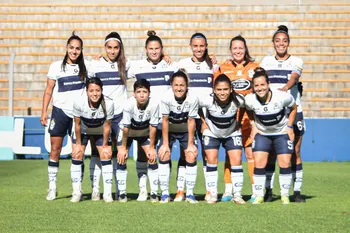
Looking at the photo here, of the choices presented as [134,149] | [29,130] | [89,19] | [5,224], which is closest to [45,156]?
[29,130]

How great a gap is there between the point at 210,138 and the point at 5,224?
291 centimetres

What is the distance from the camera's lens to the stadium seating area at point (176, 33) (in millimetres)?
22328

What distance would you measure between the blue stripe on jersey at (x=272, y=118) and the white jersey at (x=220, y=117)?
0.29 metres

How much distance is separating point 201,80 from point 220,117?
0.64 m

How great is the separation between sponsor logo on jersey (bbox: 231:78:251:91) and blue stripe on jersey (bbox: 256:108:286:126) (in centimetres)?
52

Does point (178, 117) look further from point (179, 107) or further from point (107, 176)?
point (107, 176)

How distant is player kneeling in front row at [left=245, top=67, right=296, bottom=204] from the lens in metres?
8.50

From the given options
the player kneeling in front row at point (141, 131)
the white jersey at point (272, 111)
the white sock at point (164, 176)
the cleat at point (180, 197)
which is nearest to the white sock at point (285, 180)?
the white jersey at point (272, 111)

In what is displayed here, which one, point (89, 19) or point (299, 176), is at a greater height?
point (89, 19)

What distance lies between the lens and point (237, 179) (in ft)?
28.2

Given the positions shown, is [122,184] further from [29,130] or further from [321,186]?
[29,130]

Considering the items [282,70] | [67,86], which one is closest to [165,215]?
[67,86]

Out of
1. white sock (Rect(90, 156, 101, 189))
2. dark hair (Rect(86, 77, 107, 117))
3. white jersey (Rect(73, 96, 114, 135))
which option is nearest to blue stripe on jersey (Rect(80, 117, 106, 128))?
white jersey (Rect(73, 96, 114, 135))

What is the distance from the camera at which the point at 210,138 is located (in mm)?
8836
